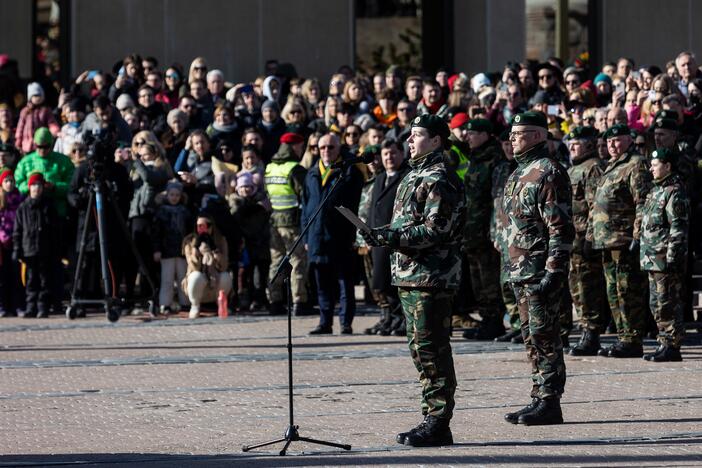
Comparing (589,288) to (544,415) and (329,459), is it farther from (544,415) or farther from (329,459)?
(329,459)

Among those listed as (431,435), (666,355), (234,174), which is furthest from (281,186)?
(431,435)

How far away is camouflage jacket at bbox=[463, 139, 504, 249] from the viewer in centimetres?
1479

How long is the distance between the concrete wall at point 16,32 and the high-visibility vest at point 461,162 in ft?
52.5

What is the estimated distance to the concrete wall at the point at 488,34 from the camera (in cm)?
2652

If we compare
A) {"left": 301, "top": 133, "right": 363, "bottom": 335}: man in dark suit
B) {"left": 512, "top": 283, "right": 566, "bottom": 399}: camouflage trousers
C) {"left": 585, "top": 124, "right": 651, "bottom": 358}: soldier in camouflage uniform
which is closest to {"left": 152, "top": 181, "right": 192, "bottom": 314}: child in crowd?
{"left": 301, "top": 133, "right": 363, "bottom": 335}: man in dark suit

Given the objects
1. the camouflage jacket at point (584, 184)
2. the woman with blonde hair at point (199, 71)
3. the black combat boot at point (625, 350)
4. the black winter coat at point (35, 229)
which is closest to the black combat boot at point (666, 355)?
the black combat boot at point (625, 350)

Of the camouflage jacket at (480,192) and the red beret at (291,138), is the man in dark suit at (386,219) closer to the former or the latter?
the camouflage jacket at (480,192)

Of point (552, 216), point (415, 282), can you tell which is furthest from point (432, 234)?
point (552, 216)

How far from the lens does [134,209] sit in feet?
59.2

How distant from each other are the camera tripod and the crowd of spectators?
0.16 m

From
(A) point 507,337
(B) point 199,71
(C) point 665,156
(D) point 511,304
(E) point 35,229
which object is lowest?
(A) point 507,337

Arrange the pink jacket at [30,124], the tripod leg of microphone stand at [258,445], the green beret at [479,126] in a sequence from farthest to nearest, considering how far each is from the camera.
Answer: the pink jacket at [30,124] < the green beret at [479,126] < the tripod leg of microphone stand at [258,445]

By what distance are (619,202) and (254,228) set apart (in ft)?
18.2

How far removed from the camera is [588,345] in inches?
538
